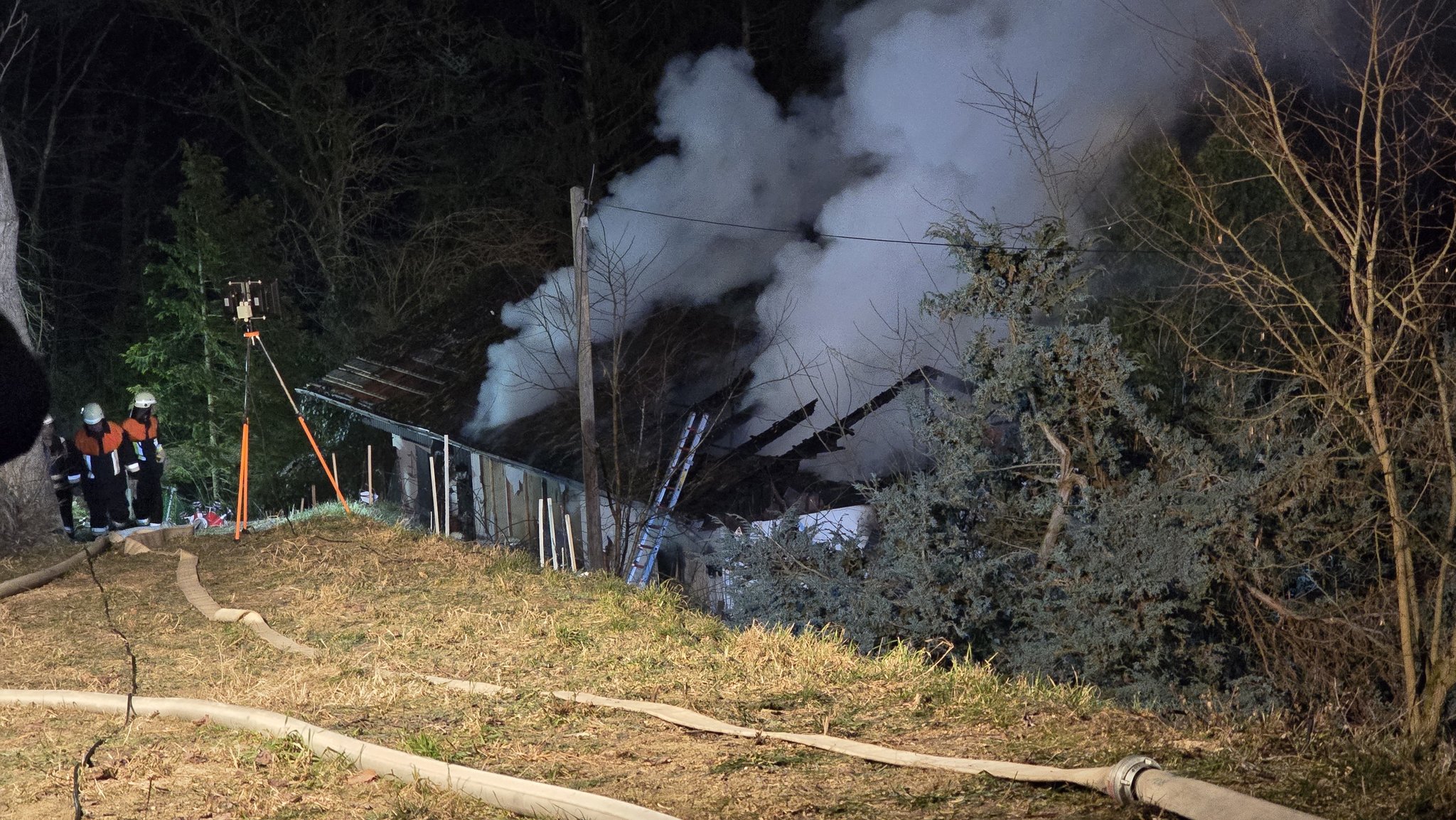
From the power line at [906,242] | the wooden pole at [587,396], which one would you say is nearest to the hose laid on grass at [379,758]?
the power line at [906,242]

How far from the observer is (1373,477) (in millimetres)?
11031

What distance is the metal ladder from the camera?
16.2 metres

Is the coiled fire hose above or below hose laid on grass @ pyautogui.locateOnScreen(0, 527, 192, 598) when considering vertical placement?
below

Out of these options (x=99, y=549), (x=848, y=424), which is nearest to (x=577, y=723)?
(x=99, y=549)

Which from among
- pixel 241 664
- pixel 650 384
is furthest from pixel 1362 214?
pixel 650 384

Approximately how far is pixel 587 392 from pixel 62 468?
6568 millimetres

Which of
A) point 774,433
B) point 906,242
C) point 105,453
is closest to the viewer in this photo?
point 105,453

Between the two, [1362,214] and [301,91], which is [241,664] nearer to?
[1362,214]

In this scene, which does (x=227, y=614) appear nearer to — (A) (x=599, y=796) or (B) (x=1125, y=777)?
(A) (x=599, y=796)

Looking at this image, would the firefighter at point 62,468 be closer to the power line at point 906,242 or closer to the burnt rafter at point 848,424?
the burnt rafter at point 848,424

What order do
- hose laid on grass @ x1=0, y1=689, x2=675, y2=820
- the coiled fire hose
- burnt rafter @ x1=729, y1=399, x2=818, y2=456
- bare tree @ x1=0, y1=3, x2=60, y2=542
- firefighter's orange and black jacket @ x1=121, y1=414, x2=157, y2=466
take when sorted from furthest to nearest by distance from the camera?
burnt rafter @ x1=729, y1=399, x2=818, y2=456
firefighter's orange and black jacket @ x1=121, y1=414, x2=157, y2=466
bare tree @ x1=0, y1=3, x2=60, y2=542
hose laid on grass @ x1=0, y1=689, x2=675, y2=820
the coiled fire hose

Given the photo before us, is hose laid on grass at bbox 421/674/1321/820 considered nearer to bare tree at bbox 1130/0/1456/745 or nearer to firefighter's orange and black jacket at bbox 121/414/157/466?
bare tree at bbox 1130/0/1456/745

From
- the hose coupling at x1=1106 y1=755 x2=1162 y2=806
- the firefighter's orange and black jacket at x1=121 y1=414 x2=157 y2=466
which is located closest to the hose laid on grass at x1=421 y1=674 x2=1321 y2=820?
the hose coupling at x1=1106 y1=755 x2=1162 y2=806

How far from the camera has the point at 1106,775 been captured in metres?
4.10
